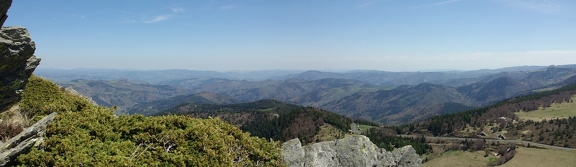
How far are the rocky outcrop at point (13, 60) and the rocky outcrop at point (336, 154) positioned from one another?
1534 cm

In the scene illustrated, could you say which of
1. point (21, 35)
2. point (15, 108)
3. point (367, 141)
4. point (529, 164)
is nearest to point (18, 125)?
point (15, 108)

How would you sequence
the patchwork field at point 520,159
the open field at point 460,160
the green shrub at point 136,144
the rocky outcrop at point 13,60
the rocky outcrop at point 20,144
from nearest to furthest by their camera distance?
the rocky outcrop at point 20,144, the green shrub at point 136,144, the rocky outcrop at point 13,60, the patchwork field at point 520,159, the open field at point 460,160

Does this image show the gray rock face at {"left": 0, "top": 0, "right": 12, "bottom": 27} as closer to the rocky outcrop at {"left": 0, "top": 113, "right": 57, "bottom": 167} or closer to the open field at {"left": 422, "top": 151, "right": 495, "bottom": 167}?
Result: the rocky outcrop at {"left": 0, "top": 113, "right": 57, "bottom": 167}

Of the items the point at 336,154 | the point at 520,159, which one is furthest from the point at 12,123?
the point at 520,159

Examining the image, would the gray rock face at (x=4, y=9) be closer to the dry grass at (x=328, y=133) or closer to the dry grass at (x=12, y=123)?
the dry grass at (x=12, y=123)

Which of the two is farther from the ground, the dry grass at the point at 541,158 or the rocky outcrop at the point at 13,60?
the rocky outcrop at the point at 13,60

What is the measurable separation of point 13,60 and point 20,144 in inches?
173

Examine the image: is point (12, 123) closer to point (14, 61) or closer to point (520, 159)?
point (14, 61)

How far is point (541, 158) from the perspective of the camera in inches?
4227

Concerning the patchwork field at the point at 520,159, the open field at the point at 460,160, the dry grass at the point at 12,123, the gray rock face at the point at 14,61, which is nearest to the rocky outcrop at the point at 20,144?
the gray rock face at the point at 14,61

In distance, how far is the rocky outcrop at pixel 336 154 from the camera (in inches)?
901

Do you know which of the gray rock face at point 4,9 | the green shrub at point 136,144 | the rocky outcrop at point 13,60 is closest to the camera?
the gray rock face at point 4,9

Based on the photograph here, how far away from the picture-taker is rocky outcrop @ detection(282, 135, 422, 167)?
901 inches

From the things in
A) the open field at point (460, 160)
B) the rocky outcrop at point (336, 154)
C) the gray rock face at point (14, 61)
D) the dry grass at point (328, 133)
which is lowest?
the dry grass at point (328, 133)
